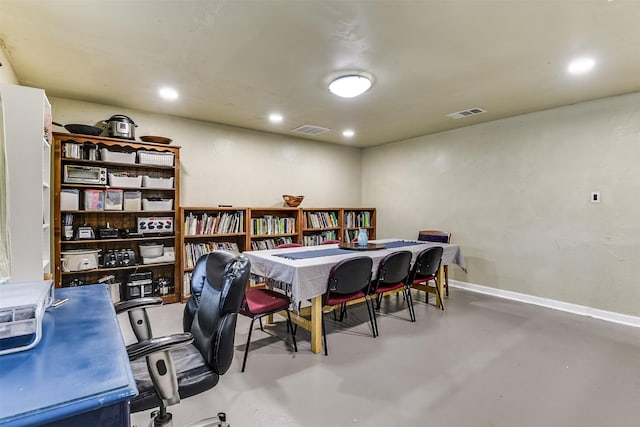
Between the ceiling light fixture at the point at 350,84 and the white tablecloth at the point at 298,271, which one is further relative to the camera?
the ceiling light fixture at the point at 350,84

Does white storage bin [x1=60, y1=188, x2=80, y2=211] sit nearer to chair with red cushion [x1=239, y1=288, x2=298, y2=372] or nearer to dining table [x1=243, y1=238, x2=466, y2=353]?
dining table [x1=243, y1=238, x2=466, y2=353]

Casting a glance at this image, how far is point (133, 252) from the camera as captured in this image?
3.75m

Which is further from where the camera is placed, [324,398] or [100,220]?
[100,220]

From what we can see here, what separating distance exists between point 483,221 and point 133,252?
15.5 feet

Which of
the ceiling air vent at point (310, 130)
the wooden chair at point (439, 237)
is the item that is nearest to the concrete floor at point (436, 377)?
the wooden chair at point (439, 237)

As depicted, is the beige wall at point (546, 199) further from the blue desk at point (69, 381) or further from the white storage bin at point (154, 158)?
the blue desk at point (69, 381)

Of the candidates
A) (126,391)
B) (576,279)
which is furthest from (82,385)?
(576,279)

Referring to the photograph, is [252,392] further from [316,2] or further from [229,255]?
[316,2]

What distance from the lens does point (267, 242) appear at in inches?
188

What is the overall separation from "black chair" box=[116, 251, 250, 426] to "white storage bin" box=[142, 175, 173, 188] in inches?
94.1

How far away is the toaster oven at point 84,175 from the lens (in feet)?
11.0

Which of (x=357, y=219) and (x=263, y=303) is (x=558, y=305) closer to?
(x=357, y=219)

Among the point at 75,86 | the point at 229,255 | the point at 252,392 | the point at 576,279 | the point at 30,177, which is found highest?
the point at 75,86

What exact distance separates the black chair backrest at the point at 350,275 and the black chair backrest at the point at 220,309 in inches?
Result: 44.9
